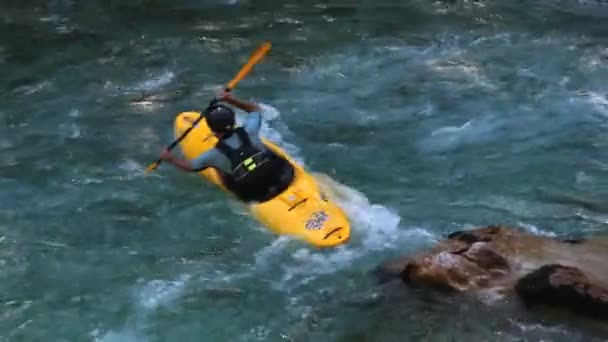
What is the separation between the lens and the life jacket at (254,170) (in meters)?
6.49

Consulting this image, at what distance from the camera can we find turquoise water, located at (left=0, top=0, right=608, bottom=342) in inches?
225

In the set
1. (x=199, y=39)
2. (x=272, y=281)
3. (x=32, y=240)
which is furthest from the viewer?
(x=199, y=39)

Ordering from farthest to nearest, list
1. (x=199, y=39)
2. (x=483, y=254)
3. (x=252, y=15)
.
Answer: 1. (x=252, y=15)
2. (x=199, y=39)
3. (x=483, y=254)

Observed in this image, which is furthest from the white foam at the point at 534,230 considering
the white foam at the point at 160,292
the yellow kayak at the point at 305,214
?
the white foam at the point at 160,292

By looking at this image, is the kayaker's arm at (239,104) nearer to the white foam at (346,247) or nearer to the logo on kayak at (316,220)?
the white foam at (346,247)

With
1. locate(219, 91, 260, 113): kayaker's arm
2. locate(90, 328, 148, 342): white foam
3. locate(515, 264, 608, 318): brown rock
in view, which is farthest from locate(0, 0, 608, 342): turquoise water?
locate(219, 91, 260, 113): kayaker's arm

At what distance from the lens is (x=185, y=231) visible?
675 cm

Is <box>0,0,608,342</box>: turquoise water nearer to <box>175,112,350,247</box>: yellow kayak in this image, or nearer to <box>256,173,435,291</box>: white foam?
<box>256,173,435,291</box>: white foam

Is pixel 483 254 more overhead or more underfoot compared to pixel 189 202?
more overhead

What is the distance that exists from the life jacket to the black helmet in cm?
17

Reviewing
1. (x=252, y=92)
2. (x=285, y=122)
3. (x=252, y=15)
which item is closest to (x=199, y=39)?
(x=252, y=15)

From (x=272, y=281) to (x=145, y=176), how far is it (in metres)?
2.12

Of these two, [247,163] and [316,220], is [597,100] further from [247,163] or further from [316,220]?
[247,163]

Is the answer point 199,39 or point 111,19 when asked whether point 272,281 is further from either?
point 111,19
